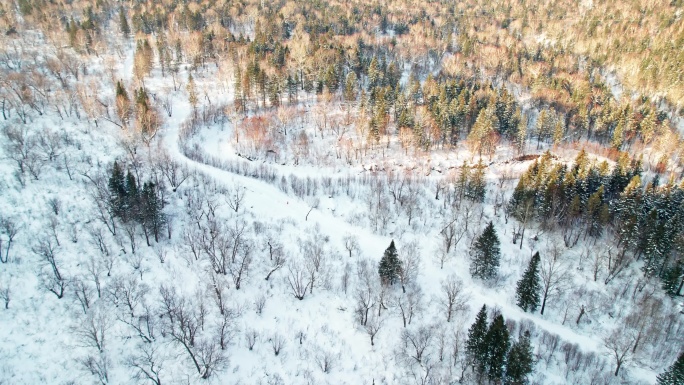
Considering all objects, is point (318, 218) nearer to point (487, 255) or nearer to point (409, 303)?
point (409, 303)

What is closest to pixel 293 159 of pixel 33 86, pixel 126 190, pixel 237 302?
pixel 126 190

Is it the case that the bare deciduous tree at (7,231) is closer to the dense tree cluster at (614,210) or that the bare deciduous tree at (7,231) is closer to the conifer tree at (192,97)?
the conifer tree at (192,97)

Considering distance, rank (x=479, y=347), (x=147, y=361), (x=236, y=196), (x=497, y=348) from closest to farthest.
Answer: (x=147, y=361) < (x=497, y=348) < (x=479, y=347) < (x=236, y=196)

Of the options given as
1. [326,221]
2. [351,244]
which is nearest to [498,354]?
[351,244]

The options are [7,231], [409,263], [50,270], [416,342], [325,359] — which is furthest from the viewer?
[409,263]

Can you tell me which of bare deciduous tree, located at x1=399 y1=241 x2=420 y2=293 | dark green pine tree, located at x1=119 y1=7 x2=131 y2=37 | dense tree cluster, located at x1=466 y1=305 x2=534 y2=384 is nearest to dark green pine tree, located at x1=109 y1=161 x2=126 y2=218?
bare deciduous tree, located at x1=399 y1=241 x2=420 y2=293
